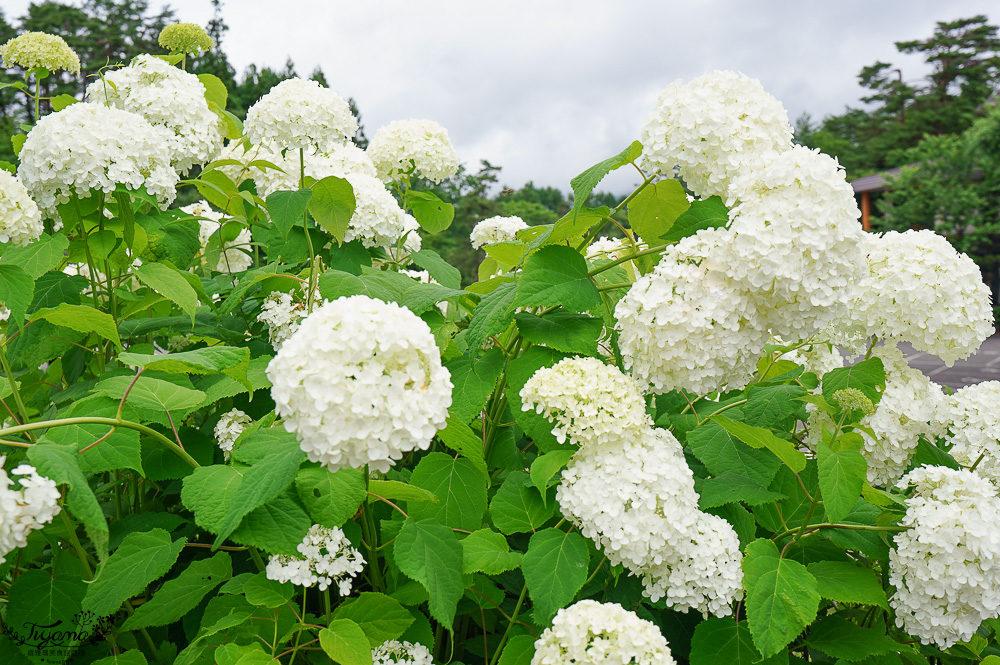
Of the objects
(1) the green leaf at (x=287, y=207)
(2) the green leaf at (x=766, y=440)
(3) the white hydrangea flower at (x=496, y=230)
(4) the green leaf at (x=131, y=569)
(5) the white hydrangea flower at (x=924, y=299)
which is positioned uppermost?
(5) the white hydrangea flower at (x=924, y=299)

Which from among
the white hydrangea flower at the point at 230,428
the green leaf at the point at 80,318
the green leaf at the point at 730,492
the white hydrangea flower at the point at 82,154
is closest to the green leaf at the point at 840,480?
the green leaf at the point at 730,492

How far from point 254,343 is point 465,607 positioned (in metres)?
1.30

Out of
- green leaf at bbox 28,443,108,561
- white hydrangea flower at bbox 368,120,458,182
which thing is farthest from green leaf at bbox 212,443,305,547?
white hydrangea flower at bbox 368,120,458,182

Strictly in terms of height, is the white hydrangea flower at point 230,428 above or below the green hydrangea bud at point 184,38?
below

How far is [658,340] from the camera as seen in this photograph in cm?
168

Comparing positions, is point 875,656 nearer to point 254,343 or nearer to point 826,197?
point 826,197

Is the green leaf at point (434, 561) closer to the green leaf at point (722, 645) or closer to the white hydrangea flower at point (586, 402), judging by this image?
the white hydrangea flower at point (586, 402)

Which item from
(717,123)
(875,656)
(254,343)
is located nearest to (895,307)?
(717,123)

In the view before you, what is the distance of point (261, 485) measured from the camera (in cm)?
130

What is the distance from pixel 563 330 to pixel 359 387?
783 millimetres

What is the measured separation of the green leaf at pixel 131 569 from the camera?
5.09ft

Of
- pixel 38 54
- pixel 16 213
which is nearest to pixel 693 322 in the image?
pixel 16 213

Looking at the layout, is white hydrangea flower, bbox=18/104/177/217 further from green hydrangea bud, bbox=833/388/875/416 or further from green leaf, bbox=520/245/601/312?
green hydrangea bud, bbox=833/388/875/416

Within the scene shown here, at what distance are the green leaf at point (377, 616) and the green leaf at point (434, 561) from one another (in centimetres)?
17
